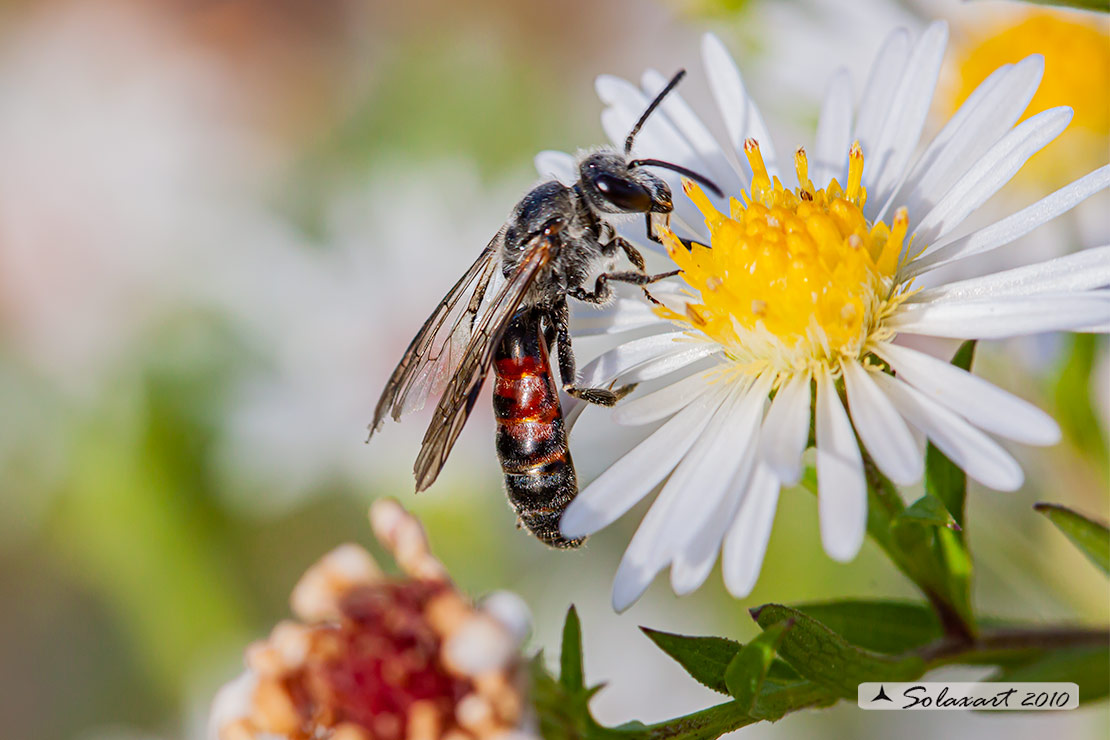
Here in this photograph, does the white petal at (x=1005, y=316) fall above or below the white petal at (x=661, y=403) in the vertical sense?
below

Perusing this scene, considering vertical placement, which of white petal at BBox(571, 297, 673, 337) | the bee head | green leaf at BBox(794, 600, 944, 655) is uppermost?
the bee head

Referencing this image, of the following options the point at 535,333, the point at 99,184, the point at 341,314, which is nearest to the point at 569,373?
the point at 535,333

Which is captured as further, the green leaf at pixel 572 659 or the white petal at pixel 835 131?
the white petal at pixel 835 131

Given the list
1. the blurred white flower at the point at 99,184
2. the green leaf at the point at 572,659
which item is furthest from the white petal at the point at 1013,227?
the blurred white flower at the point at 99,184

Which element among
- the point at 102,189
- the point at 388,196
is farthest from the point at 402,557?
the point at 102,189

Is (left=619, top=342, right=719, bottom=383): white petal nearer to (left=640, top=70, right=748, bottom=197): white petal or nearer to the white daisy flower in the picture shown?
Result: the white daisy flower

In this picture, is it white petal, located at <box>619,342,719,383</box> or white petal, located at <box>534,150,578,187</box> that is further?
white petal, located at <box>534,150,578,187</box>

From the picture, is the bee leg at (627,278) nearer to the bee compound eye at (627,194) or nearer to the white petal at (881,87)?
the bee compound eye at (627,194)

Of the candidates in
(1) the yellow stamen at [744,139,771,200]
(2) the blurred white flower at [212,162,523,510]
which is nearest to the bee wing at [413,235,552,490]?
(1) the yellow stamen at [744,139,771,200]
